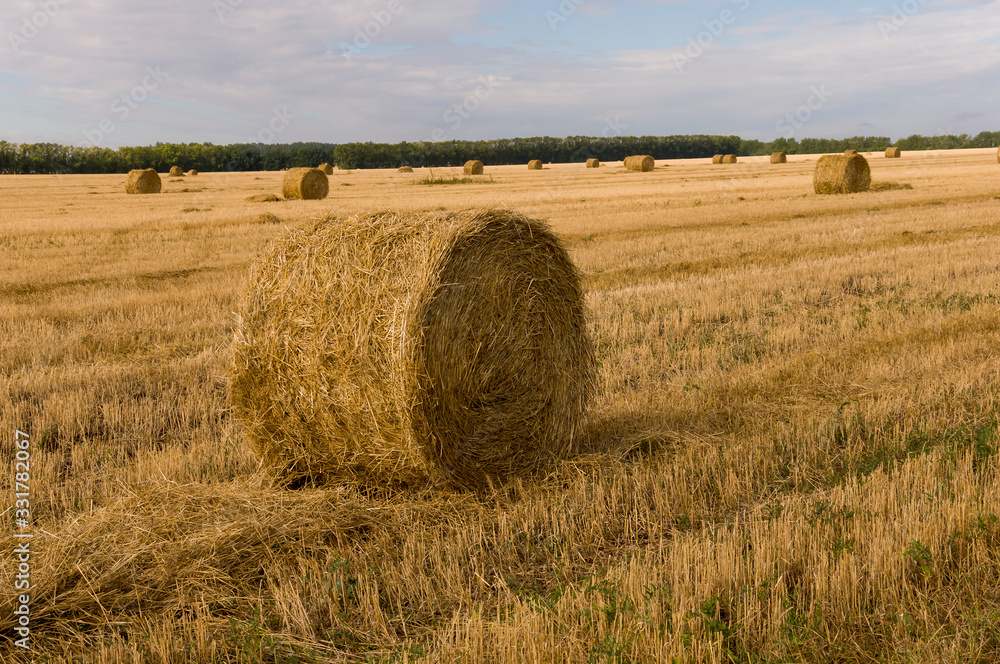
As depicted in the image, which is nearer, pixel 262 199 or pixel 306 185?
pixel 262 199

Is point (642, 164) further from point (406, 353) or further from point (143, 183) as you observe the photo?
point (406, 353)

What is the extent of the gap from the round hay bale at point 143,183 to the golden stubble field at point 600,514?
98.5 feet

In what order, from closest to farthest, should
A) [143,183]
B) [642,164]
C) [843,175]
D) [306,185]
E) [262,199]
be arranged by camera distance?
[843,175] < [262,199] < [306,185] < [143,183] < [642,164]

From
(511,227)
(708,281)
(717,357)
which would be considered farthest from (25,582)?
(708,281)

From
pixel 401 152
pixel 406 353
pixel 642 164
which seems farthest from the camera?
pixel 401 152

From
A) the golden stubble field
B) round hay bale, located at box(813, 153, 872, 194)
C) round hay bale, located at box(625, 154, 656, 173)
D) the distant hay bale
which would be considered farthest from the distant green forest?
the golden stubble field

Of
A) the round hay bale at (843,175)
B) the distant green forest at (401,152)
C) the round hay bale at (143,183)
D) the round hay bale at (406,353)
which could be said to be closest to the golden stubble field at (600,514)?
the round hay bale at (406,353)

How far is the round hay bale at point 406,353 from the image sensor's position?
191 inches

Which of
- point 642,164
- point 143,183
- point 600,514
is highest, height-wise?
point 642,164

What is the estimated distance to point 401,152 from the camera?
284 ft

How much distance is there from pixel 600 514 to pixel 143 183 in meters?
38.2

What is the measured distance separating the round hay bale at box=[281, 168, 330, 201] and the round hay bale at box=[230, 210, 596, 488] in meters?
26.4

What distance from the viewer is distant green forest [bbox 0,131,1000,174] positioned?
72562mm

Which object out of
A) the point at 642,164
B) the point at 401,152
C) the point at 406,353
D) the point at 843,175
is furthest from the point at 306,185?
the point at 401,152
